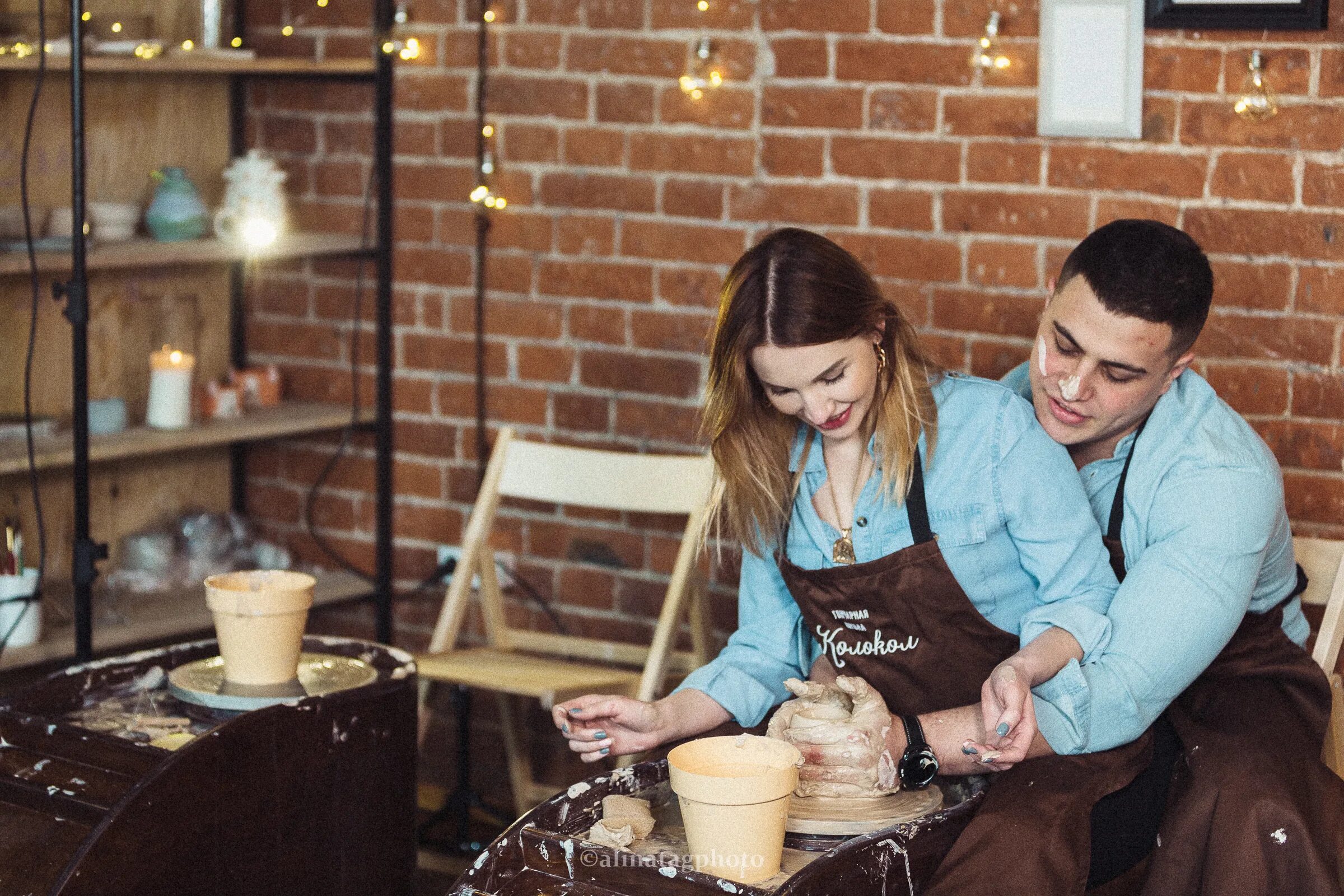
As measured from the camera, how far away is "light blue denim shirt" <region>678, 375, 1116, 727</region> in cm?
198

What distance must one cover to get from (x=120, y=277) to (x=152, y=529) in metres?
0.56

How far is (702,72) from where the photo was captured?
2.91 m

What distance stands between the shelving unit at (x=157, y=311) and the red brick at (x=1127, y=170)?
1.43m

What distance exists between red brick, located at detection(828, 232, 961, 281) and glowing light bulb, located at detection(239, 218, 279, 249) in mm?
1194

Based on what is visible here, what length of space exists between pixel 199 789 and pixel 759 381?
874 mm

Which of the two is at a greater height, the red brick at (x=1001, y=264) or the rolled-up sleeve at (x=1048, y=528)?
the red brick at (x=1001, y=264)

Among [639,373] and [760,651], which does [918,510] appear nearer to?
[760,651]

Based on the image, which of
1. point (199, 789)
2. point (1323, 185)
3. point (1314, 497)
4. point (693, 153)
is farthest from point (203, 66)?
point (1314, 497)

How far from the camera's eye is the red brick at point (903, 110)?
271cm

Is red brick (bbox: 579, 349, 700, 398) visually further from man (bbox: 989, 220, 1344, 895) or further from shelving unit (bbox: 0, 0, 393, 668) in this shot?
man (bbox: 989, 220, 1344, 895)

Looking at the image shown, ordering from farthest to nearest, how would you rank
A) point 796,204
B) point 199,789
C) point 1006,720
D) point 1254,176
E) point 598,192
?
point 598,192
point 796,204
point 1254,176
point 199,789
point 1006,720

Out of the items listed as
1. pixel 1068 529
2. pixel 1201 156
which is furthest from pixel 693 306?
pixel 1068 529

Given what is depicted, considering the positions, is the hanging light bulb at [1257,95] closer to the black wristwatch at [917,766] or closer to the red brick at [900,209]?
the red brick at [900,209]

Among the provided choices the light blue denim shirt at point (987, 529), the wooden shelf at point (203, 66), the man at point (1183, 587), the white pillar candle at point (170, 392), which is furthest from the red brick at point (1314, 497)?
the white pillar candle at point (170, 392)
